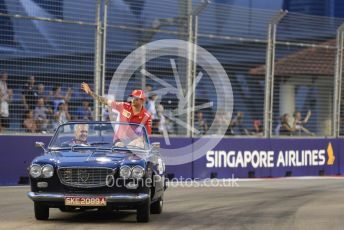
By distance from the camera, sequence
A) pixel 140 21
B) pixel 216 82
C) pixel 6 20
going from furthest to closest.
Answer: pixel 216 82 < pixel 140 21 < pixel 6 20

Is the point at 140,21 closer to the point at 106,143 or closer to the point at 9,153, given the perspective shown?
the point at 9,153

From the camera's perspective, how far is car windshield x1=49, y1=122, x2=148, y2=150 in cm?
1039

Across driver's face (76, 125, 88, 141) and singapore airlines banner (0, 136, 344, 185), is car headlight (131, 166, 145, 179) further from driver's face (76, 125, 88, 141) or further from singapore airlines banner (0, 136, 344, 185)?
singapore airlines banner (0, 136, 344, 185)

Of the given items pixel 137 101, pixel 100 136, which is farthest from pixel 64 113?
pixel 100 136

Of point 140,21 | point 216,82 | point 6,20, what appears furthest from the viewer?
point 216,82

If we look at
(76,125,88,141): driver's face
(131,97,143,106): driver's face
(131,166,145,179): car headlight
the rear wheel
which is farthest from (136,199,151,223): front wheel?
(131,97,143,106): driver's face

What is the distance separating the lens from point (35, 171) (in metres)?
9.49

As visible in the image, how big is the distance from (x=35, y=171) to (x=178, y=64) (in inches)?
374

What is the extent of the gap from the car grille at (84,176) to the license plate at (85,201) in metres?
0.15

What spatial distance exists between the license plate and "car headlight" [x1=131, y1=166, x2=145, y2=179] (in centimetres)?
47

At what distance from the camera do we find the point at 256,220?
10.2 meters

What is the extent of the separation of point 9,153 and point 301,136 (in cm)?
862

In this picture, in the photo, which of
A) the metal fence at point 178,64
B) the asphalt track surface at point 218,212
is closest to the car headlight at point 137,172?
the asphalt track surface at point 218,212

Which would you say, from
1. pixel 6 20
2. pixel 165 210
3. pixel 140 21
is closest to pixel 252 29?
pixel 140 21
